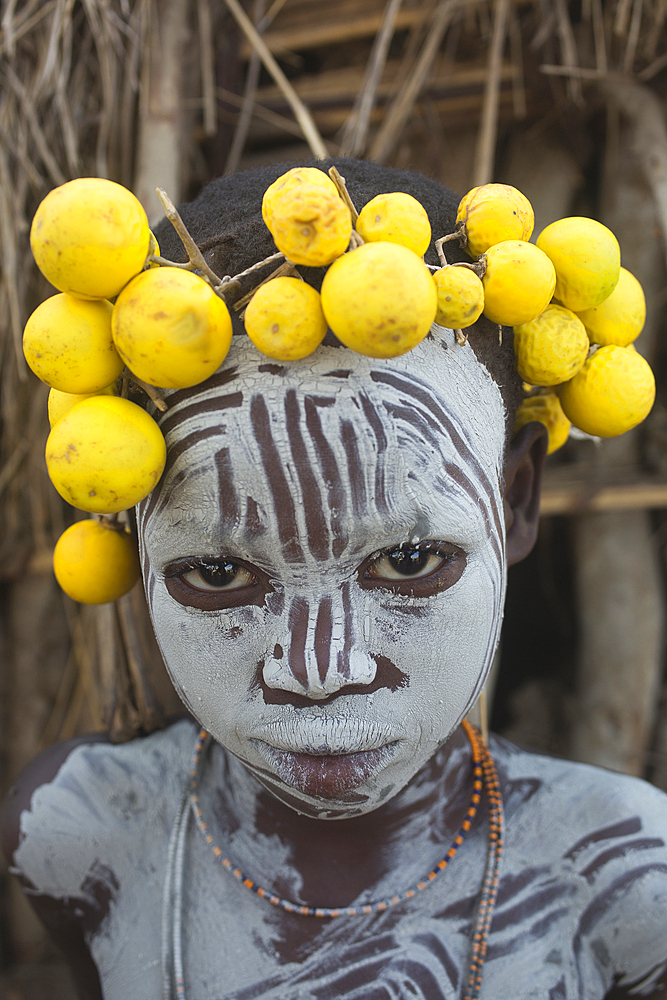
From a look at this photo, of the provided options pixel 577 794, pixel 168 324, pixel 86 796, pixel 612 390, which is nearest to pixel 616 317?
pixel 612 390

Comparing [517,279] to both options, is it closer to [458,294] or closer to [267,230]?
[458,294]

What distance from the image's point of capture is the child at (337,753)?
2.80 feet

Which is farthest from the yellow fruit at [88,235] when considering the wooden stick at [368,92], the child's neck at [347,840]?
the wooden stick at [368,92]

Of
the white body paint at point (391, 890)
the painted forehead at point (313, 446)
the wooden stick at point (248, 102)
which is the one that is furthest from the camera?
the wooden stick at point (248, 102)

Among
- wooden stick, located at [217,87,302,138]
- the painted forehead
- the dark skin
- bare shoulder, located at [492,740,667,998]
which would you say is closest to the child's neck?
the dark skin

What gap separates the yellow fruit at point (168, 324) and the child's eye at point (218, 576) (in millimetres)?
231

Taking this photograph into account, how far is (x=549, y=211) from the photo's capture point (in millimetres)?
1846

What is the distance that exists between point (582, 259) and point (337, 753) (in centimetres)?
65

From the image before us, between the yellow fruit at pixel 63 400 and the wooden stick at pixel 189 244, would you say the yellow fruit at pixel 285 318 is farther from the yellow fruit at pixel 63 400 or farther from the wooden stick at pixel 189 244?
the yellow fruit at pixel 63 400

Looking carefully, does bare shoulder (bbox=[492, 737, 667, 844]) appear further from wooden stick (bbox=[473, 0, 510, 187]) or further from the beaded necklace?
wooden stick (bbox=[473, 0, 510, 187])

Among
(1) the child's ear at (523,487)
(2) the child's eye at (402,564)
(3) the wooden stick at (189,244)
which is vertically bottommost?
(2) the child's eye at (402,564)

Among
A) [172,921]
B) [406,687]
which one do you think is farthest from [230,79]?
[172,921]

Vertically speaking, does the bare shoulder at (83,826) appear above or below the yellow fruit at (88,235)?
below

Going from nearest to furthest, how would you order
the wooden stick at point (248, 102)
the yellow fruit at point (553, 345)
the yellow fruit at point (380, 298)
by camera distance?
the yellow fruit at point (380, 298)
the yellow fruit at point (553, 345)
the wooden stick at point (248, 102)
